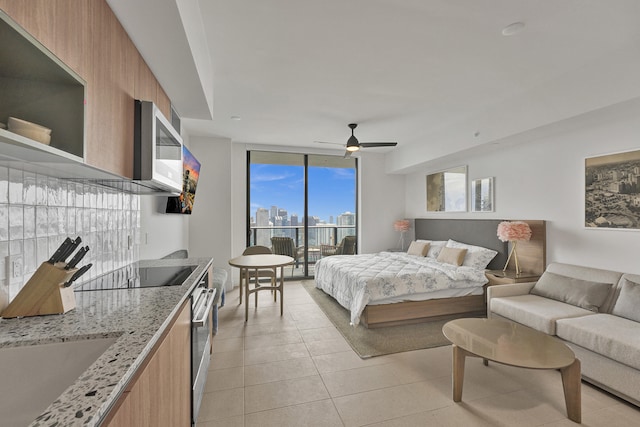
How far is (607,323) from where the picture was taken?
2258 millimetres

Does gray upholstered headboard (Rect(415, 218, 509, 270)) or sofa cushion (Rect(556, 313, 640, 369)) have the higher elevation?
gray upholstered headboard (Rect(415, 218, 509, 270))

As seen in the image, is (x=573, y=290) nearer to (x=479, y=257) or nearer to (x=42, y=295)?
(x=479, y=257)

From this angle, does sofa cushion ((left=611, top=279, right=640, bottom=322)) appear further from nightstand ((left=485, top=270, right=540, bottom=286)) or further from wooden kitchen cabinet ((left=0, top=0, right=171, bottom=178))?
wooden kitchen cabinet ((left=0, top=0, right=171, bottom=178))

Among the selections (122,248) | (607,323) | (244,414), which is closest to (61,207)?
(122,248)

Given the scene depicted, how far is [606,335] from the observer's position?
A: 2.08 metres

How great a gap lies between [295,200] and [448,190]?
2931 millimetres

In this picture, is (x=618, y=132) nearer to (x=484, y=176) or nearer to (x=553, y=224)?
(x=553, y=224)

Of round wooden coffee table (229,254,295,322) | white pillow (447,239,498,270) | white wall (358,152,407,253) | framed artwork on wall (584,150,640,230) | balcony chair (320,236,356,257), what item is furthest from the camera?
white wall (358,152,407,253)

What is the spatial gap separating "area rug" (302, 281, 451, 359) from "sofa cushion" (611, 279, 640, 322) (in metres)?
1.44

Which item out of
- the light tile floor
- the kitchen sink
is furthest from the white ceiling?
the light tile floor

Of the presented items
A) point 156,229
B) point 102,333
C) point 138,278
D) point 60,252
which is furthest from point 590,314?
point 156,229

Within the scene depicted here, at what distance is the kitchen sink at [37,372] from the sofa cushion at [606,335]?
3029 millimetres

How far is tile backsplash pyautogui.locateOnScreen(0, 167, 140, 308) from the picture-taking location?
1155mm

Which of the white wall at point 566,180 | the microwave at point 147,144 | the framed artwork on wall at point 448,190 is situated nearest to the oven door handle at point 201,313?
the microwave at point 147,144
